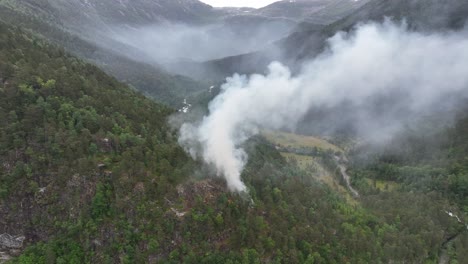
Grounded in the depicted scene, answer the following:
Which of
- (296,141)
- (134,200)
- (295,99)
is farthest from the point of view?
(295,99)

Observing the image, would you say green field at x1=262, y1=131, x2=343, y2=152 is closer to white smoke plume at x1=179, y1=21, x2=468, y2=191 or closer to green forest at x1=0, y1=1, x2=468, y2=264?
white smoke plume at x1=179, y1=21, x2=468, y2=191

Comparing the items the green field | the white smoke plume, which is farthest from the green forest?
the green field

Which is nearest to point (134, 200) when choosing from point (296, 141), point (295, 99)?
point (296, 141)

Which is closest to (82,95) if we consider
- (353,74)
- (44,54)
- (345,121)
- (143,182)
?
(44,54)

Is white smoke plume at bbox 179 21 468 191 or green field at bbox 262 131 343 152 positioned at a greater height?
white smoke plume at bbox 179 21 468 191

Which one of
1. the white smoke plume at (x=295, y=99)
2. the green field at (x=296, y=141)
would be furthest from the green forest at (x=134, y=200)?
the green field at (x=296, y=141)

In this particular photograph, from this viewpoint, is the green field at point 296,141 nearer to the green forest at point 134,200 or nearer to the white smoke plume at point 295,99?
the white smoke plume at point 295,99

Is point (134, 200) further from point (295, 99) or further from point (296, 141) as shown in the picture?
point (295, 99)

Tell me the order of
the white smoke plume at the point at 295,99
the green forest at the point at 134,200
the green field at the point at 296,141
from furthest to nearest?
1. the green field at the point at 296,141
2. the white smoke plume at the point at 295,99
3. the green forest at the point at 134,200

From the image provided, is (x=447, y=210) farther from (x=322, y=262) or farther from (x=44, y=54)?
(x=44, y=54)

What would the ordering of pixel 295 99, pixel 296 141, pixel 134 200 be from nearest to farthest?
pixel 134 200, pixel 296 141, pixel 295 99

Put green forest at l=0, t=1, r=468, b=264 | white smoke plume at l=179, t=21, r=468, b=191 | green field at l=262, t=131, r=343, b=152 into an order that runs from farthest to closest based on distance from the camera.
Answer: green field at l=262, t=131, r=343, b=152 < white smoke plume at l=179, t=21, r=468, b=191 < green forest at l=0, t=1, r=468, b=264
